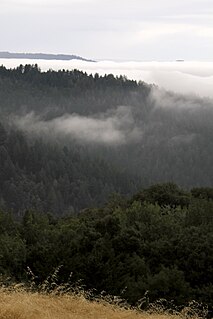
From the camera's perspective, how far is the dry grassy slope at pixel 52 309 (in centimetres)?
1275

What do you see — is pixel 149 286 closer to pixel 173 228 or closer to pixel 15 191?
pixel 173 228

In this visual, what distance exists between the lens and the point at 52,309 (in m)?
14.4

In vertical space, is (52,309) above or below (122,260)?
above

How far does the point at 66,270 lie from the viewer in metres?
31.5

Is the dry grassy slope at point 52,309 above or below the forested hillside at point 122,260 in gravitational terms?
above

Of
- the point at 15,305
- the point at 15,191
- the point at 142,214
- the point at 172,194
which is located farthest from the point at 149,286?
the point at 15,191

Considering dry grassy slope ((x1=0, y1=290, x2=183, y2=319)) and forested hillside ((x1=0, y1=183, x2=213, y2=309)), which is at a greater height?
dry grassy slope ((x1=0, y1=290, x2=183, y2=319))

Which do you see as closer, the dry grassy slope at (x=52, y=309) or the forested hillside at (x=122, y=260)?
the dry grassy slope at (x=52, y=309)

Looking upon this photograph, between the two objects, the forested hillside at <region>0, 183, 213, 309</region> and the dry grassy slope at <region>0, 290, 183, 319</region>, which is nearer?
the dry grassy slope at <region>0, 290, 183, 319</region>

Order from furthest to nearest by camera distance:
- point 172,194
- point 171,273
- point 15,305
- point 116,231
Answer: point 172,194 → point 116,231 → point 171,273 → point 15,305

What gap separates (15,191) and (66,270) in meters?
170

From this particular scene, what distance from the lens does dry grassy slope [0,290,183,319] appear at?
1275 cm

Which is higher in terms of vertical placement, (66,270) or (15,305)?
(15,305)

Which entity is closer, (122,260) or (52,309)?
(52,309)
